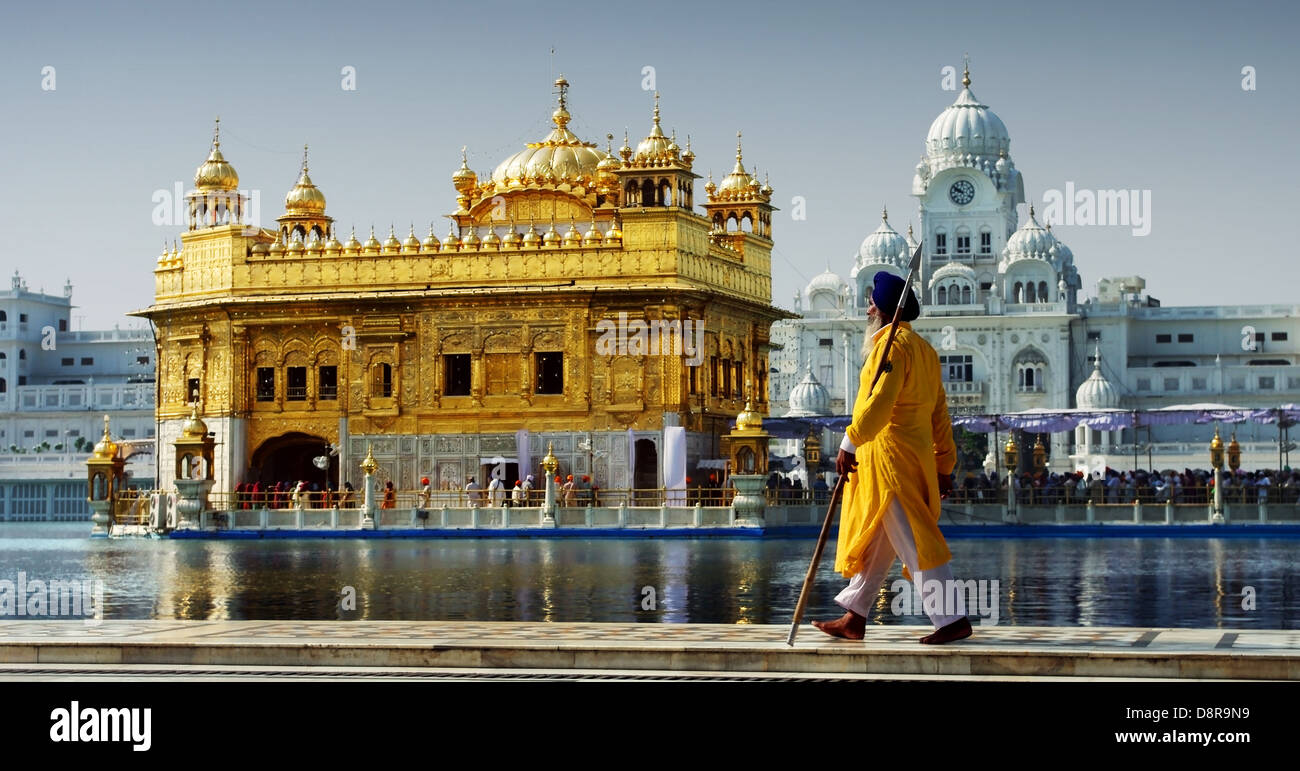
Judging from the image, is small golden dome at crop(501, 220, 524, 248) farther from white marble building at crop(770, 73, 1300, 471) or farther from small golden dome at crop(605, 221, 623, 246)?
white marble building at crop(770, 73, 1300, 471)

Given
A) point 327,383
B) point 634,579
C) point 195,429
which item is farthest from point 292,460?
point 634,579

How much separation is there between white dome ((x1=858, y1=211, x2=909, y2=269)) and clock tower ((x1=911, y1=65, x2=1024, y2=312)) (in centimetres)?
147

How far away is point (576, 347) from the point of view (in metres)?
46.7

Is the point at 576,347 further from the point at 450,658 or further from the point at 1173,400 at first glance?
the point at 1173,400

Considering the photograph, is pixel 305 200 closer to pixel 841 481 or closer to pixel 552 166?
pixel 552 166

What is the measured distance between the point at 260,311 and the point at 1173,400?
64045 mm

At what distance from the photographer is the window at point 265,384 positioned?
49.9m

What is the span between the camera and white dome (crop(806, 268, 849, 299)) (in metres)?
109

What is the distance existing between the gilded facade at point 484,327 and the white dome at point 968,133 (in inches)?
2297

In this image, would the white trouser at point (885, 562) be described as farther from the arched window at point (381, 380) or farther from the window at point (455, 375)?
the arched window at point (381, 380)

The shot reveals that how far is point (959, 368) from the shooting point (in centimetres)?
10300

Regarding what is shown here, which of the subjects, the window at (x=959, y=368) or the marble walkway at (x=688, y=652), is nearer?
the marble walkway at (x=688, y=652)

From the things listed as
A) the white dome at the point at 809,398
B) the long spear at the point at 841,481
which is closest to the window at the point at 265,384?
the long spear at the point at 841,481
